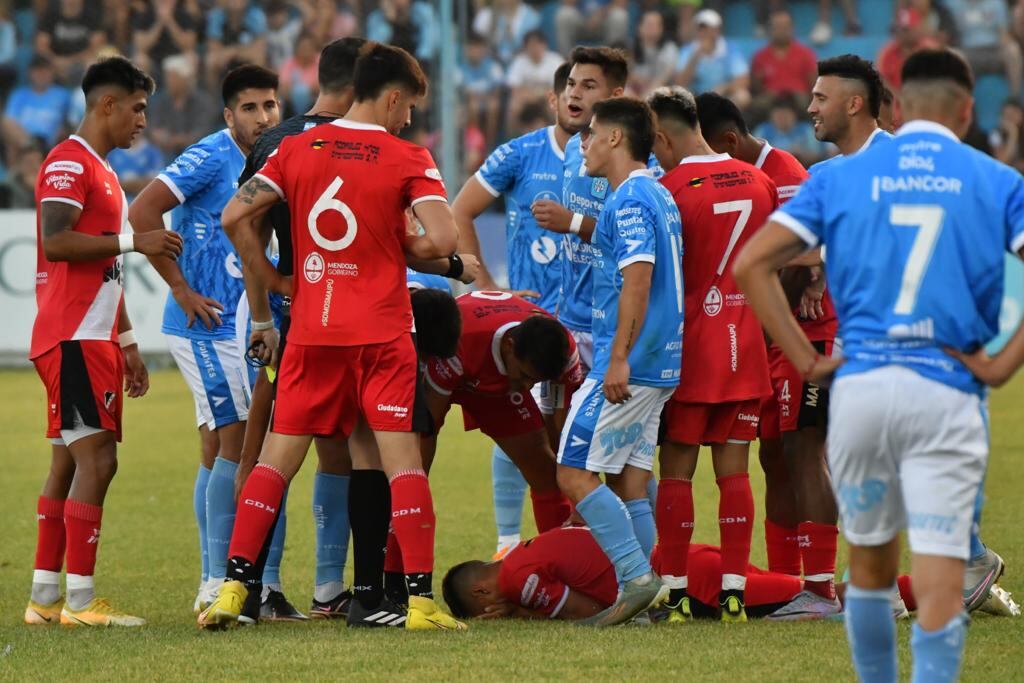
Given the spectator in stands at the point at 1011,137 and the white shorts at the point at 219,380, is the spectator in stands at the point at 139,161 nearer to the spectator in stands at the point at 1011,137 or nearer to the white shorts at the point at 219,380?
the spectator in stands at the point at 1011,137

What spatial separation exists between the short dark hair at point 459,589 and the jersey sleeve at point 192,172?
7.22ft

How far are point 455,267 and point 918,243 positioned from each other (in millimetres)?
2694

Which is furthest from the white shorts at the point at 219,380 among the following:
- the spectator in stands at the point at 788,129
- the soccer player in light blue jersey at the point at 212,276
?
the spectator in stands at the point at 788,129

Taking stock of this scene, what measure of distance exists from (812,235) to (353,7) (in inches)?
695

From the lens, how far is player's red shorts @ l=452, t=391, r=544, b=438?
7.02 meters

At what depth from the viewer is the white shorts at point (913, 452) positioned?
12.9ft

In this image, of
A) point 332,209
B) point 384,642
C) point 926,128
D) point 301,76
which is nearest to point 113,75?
point 332,209

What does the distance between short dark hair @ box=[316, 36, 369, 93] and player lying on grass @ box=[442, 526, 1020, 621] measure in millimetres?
2103

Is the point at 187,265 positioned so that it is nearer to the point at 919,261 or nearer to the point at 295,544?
the point at 295,544

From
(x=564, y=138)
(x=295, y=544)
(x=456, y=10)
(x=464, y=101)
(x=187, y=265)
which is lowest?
(x=295, y=544)

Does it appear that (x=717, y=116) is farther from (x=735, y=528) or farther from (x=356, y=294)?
(x=356, y=294)

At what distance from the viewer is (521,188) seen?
316 inches

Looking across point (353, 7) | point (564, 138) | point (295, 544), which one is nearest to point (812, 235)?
point (564, 138)

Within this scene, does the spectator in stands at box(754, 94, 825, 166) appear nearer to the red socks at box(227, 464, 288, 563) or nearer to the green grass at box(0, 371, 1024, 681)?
the green grass at box(0, 371, 1024, 681)
